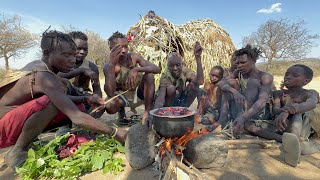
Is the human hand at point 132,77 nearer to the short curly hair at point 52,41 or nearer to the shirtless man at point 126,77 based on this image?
the shirtless man at point 126,77

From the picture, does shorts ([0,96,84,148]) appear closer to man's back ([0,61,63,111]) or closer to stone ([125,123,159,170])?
man's back ([0,61,63,111])

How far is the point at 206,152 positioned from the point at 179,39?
6.97 meters

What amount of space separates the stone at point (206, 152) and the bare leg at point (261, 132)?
1039 millimetres

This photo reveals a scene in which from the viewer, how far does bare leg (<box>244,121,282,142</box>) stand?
3.10m

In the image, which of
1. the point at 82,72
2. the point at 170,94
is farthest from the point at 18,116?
the point at 170,94

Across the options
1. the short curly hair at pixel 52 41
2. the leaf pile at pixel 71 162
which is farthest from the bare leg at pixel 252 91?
the short curly hair at pixel 52 41

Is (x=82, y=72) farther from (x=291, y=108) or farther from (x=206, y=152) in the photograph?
(x=291, y=108)

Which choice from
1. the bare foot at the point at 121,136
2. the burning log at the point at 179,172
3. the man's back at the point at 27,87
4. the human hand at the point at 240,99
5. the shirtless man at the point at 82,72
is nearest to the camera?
the burning log at the point at 179,172

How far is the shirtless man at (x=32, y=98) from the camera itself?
2.37m

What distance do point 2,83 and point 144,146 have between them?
1.62 metres

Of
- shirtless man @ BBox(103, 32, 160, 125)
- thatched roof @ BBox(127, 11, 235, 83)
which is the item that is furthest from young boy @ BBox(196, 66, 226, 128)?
thatched roof @ BBox(127, 11, 235, 83)

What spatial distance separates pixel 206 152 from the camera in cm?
238

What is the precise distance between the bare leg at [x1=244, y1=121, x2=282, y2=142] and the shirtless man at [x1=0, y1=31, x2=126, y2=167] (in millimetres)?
1843

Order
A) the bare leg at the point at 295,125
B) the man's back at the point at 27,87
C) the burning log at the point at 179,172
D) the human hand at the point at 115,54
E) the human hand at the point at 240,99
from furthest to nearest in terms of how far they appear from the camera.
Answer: the human hand at the point at 115,54 < the human hand at the point at 240,99 < the bare leg at the point at 295,125 < the man's back at the point at 27,87 < the burning log at the point at 179,172
